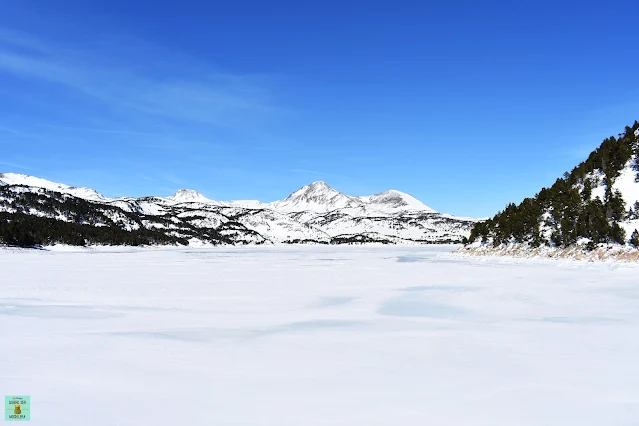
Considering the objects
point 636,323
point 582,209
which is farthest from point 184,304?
point 582,209

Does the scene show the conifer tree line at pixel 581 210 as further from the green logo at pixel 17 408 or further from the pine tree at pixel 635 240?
the green logo at pixel 17 408

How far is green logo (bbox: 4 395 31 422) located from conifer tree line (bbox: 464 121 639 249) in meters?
58.5

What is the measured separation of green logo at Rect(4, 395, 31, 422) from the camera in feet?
23.3

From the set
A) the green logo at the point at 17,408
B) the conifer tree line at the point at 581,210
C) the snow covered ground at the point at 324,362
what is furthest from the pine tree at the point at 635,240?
the green logo at the point at 17,408

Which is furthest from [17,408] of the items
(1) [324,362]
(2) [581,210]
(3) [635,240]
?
(2) [581,210]

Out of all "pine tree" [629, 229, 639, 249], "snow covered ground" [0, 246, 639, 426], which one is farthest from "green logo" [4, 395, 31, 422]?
"pine tree" [629, 229, 639, 249]

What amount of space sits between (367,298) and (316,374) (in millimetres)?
13164

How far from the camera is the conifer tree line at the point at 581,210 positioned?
55.2 metres

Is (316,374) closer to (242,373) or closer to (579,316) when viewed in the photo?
(242,373)

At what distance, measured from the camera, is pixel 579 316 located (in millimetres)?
16094

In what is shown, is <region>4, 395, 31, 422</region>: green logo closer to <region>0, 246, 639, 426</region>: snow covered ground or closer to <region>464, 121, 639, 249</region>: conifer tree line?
<region>0, 246, 639, 426</region>: snow covered ground

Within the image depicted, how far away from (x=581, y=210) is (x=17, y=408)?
68851 mm

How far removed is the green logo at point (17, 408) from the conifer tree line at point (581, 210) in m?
58.5

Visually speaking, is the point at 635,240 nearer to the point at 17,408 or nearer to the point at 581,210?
the point at 581,210
